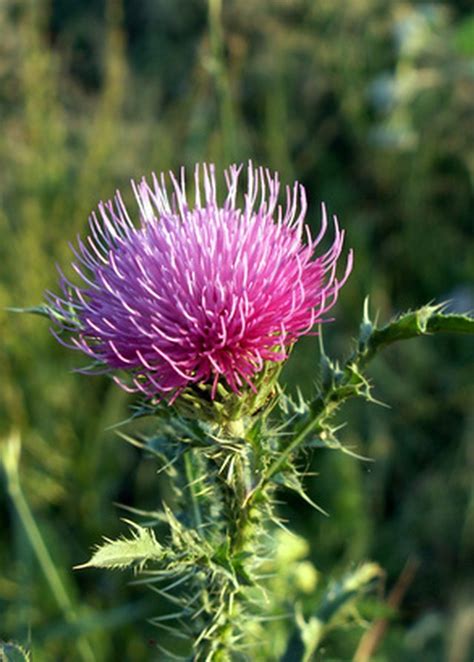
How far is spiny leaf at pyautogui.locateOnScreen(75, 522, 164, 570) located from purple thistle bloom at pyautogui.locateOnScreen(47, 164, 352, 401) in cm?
25

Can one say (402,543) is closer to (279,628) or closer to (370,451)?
(370,451)

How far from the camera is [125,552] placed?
3.68 ft

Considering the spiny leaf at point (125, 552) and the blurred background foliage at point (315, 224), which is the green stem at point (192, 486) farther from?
the blurred background foliage at point (315, 224)

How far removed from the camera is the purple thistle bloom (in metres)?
1.38

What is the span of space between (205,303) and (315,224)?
3822 mm

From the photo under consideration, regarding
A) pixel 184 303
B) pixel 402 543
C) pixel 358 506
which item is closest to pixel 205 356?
pixel 184 303

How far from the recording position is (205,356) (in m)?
1.39

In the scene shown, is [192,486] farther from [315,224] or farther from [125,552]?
[315,224]

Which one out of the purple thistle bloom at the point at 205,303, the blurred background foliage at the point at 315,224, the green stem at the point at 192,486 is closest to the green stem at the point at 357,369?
the purple thistle bloom at the point at 205,303

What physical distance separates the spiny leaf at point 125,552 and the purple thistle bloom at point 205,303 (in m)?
0.25

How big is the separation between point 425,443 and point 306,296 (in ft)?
8.69

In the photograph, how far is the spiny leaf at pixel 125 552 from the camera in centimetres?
107

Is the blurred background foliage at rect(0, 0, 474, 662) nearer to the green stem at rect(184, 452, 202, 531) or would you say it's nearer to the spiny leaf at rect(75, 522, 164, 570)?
the green stem at rect(184, 452, 202, 531)

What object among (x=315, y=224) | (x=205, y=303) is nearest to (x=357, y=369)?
(x=205, y=303)
